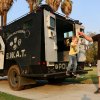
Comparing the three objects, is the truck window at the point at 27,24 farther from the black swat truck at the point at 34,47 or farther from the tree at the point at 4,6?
the tree at the point at 4,6

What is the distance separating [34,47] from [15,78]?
1.92 metres

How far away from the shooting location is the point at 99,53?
11820 mm

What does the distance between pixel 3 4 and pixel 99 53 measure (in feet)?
74.2

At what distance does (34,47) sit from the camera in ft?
39.0

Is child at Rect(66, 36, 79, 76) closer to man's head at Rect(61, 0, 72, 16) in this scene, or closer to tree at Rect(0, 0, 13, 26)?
tree at Rect(0, 0, 13, 26)

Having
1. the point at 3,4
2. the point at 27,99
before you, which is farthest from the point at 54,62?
the point at 3,4

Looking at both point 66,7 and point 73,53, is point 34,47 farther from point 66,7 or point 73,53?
point 66,7

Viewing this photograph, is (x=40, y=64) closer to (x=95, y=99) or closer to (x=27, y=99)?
(x=27, y=99)

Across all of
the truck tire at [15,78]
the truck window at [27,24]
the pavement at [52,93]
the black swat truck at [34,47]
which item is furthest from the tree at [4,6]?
the truck window at [27,24]

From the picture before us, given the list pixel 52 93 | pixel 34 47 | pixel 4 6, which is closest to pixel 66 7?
pixel 4 6

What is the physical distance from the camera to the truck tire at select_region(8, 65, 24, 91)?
41.5ft

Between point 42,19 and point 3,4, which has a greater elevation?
point 3,4

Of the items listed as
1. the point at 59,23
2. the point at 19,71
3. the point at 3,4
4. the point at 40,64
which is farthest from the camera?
the point at 3,4

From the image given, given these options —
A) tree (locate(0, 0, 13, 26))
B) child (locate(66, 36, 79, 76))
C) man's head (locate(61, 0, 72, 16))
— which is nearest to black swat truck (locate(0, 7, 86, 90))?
child (locate(66, 36, 79, 76))
